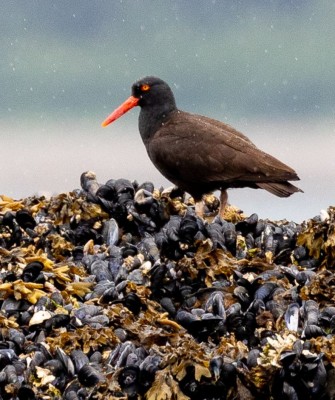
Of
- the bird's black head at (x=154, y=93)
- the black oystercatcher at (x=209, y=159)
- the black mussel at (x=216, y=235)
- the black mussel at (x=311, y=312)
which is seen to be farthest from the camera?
the bird's black head at (x=154, y=93)

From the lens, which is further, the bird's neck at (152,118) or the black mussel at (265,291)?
the bird's neck at (152,118)

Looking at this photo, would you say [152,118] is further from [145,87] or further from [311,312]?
[311,312]

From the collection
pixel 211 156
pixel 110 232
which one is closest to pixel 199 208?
pixel 110 232

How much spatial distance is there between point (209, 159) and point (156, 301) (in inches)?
179

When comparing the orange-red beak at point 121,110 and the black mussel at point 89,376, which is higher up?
the orange-red beak at point 121,110

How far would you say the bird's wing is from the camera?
10086mm

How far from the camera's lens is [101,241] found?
6969mm

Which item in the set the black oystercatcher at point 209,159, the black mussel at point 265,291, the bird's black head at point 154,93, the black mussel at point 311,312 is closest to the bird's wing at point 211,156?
the black oystercatcher at point 209,159

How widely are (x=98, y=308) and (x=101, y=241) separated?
1.46 metres

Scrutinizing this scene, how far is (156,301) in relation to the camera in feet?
19.5

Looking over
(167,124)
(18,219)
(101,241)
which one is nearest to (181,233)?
(101,241)

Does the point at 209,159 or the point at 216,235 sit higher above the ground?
the point at 209,159

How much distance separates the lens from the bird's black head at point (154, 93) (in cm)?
1143

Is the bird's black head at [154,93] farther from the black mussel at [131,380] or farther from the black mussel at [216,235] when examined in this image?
the black mussel at [131,380]
